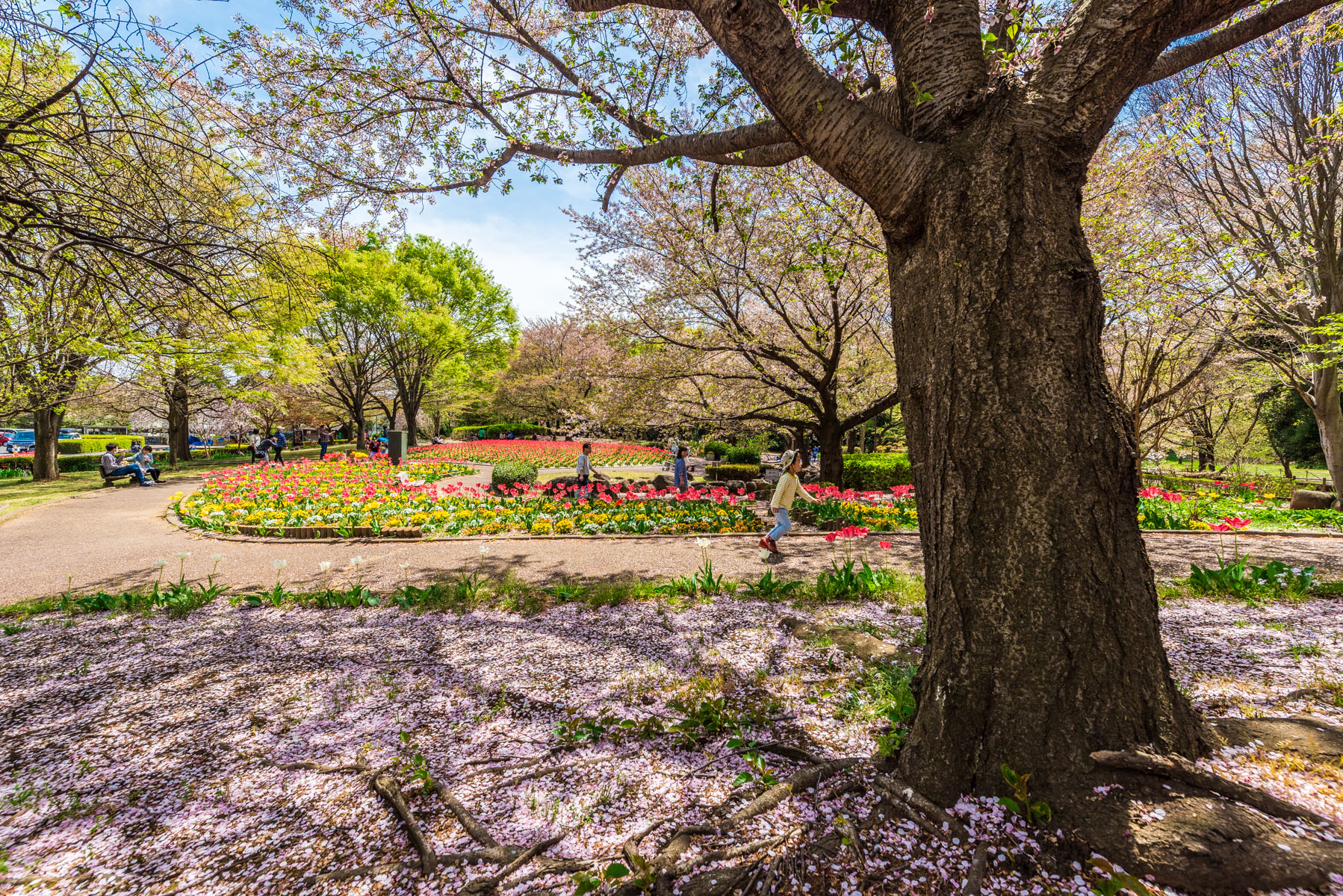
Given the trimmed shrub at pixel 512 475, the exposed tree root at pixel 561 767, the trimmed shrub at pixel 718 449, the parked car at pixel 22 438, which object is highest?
the parked car at pixel 22 438

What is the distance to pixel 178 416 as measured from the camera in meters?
19.6

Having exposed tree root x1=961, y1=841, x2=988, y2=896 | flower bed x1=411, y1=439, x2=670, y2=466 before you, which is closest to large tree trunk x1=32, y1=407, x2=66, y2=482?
flower bed x1=411, y1=439, x2=670, y2=466

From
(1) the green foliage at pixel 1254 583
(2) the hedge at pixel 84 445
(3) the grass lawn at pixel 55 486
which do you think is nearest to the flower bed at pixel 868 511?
(1) the green foliage at pixel 1254 583

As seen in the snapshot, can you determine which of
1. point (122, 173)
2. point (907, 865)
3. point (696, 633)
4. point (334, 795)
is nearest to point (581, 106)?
point (122, 173)

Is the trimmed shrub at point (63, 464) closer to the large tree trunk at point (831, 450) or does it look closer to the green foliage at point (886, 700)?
the large tree trunk at point (831, 450)

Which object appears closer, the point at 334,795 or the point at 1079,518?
the point at 1079,518

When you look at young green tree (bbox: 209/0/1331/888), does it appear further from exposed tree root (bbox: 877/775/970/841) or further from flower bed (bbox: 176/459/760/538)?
flower bed (bbox: 176/459/760/538)

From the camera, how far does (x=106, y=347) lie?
9.95m

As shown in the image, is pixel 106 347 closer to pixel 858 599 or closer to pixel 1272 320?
pixel 858 599

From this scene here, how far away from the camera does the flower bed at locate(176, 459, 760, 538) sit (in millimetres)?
8023

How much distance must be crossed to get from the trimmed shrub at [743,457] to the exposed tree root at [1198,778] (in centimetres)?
1726

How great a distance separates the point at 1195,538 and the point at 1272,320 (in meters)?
6.31

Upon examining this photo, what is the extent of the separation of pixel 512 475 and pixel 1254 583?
1163 centimetres

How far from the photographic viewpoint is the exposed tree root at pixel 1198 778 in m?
1.63
